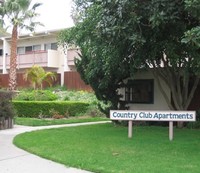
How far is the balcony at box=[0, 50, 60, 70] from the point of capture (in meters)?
35.8

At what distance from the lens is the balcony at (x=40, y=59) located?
35.8m

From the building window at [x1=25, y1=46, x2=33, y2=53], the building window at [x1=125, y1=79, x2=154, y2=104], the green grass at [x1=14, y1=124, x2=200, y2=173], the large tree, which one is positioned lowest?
the green grass at [x1=14, y1=124, x2=200, y2=173]

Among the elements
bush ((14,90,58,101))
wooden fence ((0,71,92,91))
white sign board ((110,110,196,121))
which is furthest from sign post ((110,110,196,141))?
wooden fence ((0,71,92,91))

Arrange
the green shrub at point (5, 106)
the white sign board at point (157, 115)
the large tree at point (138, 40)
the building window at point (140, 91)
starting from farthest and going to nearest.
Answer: the building window at point (140, 91) < the green shrub at point (5, 106) < the white sign board at point (157, 115) < the large tree at point (138, 40)

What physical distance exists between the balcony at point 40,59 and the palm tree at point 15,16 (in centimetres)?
444

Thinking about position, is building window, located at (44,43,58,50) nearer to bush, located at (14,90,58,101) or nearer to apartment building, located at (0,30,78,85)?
apartment building, located at (0,30,78,85)

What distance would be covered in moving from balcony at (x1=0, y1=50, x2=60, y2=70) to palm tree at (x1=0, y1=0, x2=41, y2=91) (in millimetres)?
4441

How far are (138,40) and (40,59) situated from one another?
84.8 ft

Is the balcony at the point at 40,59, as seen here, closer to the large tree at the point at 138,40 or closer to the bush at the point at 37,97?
the bush at the point at 37,97

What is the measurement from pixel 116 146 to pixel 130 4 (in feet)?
12.7

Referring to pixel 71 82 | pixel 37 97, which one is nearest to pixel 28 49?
pixel 71 82

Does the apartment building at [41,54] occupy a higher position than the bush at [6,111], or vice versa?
the apartment building at [41,54]

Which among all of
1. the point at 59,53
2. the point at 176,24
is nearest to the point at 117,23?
the point at 176,24

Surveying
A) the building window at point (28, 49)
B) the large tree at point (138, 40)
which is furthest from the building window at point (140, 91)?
the building window at point (28, 49)
